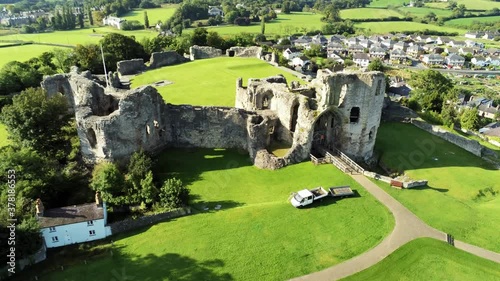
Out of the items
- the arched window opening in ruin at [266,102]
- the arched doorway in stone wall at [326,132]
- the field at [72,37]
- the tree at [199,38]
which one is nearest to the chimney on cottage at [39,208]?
the arched doorway in stone wall at [326,132]

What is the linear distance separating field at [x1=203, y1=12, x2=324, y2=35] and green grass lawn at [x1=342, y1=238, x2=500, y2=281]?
122892 mm

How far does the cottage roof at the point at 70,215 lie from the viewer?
25359 millimetres

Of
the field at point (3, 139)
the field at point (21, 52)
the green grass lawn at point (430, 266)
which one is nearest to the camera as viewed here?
the green grass lawn at point (430, 266)

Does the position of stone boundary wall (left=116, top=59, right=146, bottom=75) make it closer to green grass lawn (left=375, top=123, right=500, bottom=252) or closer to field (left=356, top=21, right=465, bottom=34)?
green grass lawn (left=375, top=123, right=500, bottom=252)

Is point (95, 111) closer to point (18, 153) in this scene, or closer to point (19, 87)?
point (18, 153)

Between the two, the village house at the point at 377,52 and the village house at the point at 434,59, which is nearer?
the village house at the point at 434,59

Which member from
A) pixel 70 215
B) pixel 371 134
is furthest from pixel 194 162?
pixel 371 134

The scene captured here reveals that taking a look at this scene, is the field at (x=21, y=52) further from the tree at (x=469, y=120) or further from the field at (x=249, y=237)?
the tree at (x=469, y=120)

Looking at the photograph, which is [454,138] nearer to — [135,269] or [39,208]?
[135,269]

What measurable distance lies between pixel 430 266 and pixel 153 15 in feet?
546

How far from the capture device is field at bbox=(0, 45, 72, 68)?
84.4 meters

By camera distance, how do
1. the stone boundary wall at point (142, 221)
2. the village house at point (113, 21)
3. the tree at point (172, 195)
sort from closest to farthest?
the stone boundary wall at point (142, 221)
the tree at point (172, 195)
the village house at point (113, 21)

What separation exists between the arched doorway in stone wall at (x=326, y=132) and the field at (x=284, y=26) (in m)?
106

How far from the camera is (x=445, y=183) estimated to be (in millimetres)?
34156
